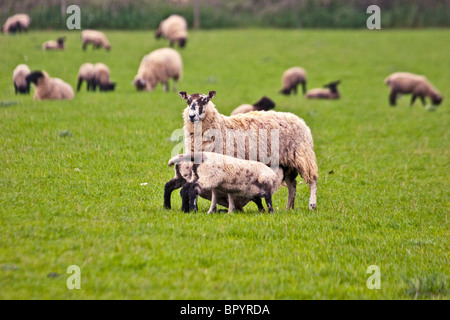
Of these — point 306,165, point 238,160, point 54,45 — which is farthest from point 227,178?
point 54,45

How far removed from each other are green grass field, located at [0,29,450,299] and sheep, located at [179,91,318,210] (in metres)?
0.74

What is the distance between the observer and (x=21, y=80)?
20281 mm

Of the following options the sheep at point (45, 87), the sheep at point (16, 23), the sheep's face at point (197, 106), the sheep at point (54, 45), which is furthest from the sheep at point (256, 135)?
the sheep at point (16, 23)

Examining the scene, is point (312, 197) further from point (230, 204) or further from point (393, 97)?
point (393, 97)

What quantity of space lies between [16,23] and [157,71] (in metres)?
15.1

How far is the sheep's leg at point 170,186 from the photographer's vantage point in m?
8.96

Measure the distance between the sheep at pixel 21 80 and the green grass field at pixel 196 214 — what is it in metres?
0.41

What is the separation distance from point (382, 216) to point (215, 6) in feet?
133

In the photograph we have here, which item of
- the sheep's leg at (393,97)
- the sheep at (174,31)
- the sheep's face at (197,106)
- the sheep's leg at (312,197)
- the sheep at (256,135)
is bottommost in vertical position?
the sheep's leg at (393,97)

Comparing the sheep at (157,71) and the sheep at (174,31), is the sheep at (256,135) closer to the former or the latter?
the sheep at (157,71)

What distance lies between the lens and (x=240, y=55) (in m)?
34.5

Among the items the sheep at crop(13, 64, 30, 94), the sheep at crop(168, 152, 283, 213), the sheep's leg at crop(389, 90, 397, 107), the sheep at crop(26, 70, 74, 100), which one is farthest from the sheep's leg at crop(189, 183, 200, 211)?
the sheep's leg at crop(389, 90, 397, 107)
